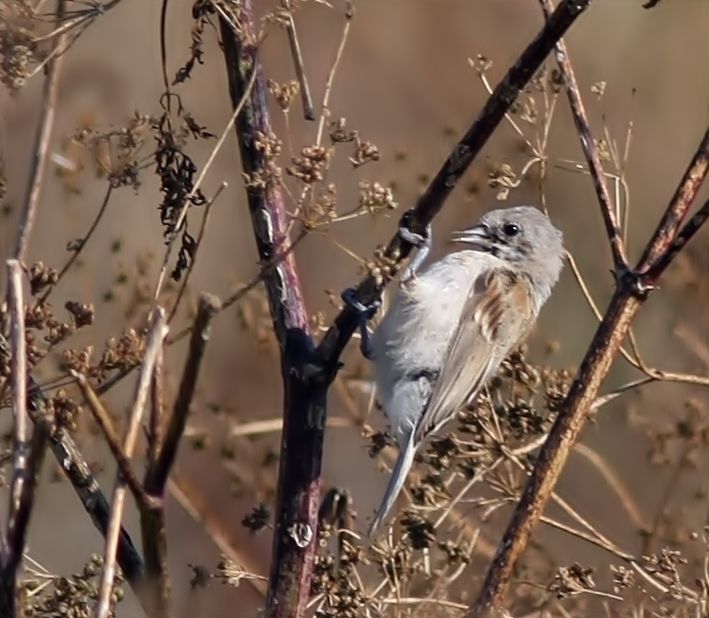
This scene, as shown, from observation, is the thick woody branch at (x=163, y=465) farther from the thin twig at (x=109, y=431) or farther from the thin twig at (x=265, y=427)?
the thin twig at (x=265, y=427)

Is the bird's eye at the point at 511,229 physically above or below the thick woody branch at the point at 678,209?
above

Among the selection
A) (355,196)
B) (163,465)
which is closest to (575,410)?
(163,465)

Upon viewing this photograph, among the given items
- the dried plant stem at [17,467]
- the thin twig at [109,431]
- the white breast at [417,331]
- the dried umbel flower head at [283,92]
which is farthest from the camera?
the white breast at [417,331]

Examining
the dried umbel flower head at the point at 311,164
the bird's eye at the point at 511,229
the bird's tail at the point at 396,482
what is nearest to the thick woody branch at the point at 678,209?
the dried umbel flower head at the point at 311,164

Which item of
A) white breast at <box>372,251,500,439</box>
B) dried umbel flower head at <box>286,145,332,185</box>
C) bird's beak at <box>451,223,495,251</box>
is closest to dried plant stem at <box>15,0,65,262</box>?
dried umbel flower head at <box>286,145,332,185</box>

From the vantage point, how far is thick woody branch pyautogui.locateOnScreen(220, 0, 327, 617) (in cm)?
255

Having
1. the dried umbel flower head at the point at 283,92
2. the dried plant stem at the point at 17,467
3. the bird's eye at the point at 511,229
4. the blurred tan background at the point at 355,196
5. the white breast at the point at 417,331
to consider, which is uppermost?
the blurred tan background at the point at 355,196

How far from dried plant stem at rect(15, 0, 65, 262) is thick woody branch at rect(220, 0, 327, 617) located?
0.35 metres

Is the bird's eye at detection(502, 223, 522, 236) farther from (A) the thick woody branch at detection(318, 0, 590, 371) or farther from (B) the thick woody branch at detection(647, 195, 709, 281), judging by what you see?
(A) the thick woody branch at detection(318, 0, 590, 371)

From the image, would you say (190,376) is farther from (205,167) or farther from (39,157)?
(39,157)

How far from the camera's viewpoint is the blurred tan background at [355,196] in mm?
4949

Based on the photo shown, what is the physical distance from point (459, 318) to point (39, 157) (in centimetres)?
200

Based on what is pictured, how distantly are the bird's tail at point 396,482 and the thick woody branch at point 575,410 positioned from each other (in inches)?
26.0

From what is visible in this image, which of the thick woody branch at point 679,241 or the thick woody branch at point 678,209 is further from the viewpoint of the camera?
the thick woody branch at point 678,209
